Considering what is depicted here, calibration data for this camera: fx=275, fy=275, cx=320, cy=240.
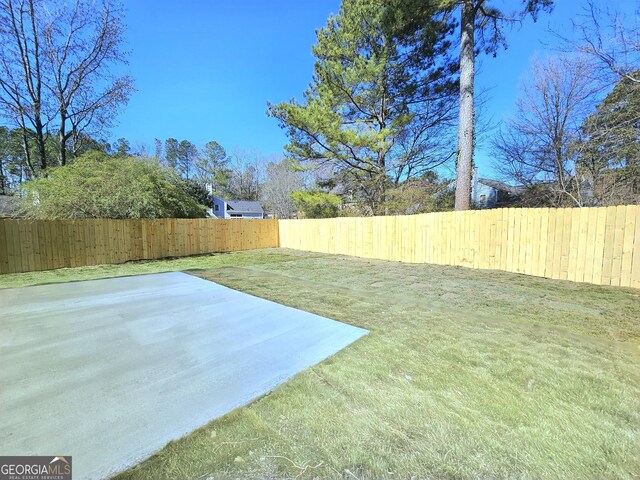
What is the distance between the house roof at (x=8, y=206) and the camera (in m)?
9.80

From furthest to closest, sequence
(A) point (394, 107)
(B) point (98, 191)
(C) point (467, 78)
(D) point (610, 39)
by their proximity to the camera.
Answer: (A) point (394, 107), (B) point (98, 191), (C) point (467, 78), (D) point (610, 39)

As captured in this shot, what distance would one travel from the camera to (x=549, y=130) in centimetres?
977

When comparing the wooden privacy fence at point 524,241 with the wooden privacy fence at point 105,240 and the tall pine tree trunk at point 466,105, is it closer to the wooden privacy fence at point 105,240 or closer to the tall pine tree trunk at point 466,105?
the tall pine tree trunk at point 466,105

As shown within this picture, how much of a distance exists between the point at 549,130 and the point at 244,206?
84.0 ft

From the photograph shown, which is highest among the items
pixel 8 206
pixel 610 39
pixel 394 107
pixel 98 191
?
pixel 394 107

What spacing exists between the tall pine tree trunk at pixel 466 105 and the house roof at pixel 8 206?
49.0 feet

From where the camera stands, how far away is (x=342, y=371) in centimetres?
209

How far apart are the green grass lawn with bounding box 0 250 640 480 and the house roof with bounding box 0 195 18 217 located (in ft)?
42.8

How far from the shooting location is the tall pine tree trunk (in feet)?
26.3

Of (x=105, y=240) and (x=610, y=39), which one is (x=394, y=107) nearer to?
(x=610, y=39)

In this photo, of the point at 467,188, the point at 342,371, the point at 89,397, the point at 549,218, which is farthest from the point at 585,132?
the point at 89,397

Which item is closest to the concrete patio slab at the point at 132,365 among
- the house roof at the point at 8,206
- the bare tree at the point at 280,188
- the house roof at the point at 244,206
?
the house roof at the point at 8,206

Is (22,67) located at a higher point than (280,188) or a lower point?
higher

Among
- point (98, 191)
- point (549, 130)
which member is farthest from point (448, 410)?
point (549, 130)
